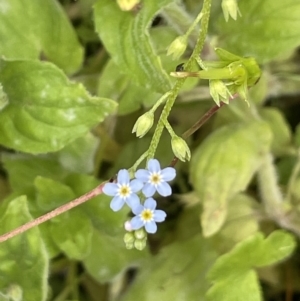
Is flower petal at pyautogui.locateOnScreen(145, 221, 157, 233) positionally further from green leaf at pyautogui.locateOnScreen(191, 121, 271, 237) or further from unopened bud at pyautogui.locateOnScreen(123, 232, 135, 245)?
green leaf at pyautogui.locateOnScreen(191, 121, 271, 237)

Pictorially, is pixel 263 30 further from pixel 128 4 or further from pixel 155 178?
pixel 155 178

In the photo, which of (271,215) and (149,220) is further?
(271,215)

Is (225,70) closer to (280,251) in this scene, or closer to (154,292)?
(280,251)

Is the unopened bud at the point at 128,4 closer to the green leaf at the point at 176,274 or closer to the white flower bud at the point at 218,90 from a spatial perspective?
the white flower bud at the point at 218,90

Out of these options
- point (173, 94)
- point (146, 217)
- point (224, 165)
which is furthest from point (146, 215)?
point (224, 165)

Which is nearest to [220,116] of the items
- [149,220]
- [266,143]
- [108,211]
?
[266,143]

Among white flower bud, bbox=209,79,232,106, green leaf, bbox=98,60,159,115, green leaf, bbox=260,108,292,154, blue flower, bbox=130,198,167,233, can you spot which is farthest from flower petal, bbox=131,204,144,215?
green leaf, bbox=260,108,292,154
